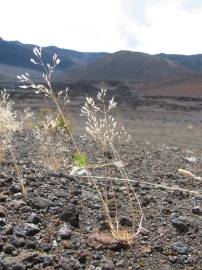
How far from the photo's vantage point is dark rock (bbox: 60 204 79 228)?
11.4 ft

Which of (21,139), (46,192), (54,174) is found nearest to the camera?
(46,192)

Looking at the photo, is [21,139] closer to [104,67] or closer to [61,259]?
[61,259]

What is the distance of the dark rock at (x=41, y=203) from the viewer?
372cm

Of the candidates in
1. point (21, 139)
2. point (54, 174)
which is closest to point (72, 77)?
point (21, 139)

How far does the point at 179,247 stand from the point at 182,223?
35 centimetres

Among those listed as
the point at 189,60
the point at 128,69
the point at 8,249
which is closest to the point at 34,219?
the point at 8,249

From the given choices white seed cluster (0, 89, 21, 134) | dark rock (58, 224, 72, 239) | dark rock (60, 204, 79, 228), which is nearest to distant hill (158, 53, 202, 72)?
white seed cluster (0, 89, 21, 134)

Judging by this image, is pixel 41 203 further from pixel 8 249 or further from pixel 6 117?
pixel 6 117

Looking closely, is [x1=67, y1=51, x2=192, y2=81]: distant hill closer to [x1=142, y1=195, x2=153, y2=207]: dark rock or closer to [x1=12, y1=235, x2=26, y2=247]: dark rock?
[x1=142, y1=195, x2=153, y2=207]: dark rock

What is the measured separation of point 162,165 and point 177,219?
3.47 metres

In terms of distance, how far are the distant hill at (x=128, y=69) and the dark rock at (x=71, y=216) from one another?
195 ft

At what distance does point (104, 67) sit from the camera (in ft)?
222

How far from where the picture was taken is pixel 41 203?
3.76 meters

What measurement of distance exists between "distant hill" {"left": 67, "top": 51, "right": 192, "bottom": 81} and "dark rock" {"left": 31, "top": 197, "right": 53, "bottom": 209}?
59.1 metres
